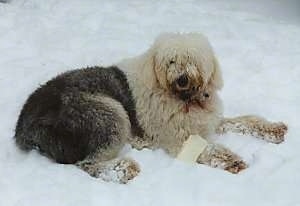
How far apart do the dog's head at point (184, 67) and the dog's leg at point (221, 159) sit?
415mm

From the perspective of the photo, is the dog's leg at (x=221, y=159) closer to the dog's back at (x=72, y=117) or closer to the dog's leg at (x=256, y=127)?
the dog's leg at (x=256, y=127)

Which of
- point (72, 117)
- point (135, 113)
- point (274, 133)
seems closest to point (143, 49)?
point (135, 113)

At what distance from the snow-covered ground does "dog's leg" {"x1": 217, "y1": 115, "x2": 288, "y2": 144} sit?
0.07 m

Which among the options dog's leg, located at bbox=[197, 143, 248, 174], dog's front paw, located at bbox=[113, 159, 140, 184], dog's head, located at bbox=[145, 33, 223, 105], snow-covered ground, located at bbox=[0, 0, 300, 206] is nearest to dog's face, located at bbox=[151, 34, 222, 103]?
dog's head, located at bbox=[145, 33, 223, 105]

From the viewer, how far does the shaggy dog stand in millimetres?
4461

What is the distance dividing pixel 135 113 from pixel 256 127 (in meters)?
0.99

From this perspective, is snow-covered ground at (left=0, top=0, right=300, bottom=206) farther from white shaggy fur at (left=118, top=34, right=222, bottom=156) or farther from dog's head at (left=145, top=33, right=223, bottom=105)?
dog's head at (left=145, top=33, right=223, bottom=105)

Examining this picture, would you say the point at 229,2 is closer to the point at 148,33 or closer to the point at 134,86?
the point at 148,33

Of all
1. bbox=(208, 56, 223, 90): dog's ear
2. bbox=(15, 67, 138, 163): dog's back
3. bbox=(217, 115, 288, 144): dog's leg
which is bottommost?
bbox=(217, 115, 288, 144): dog's leg

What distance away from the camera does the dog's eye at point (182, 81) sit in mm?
4504

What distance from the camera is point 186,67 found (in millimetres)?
4500

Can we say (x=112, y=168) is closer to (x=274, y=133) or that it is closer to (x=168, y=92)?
(x=168, y=92)

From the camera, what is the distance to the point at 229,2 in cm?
872

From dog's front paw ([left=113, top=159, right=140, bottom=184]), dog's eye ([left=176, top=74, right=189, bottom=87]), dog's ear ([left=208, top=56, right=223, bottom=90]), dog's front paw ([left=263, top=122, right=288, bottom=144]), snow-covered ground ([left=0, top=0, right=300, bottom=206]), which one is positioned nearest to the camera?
snow-covered ground ([left=0, top=0, right=300, bottom=206])
